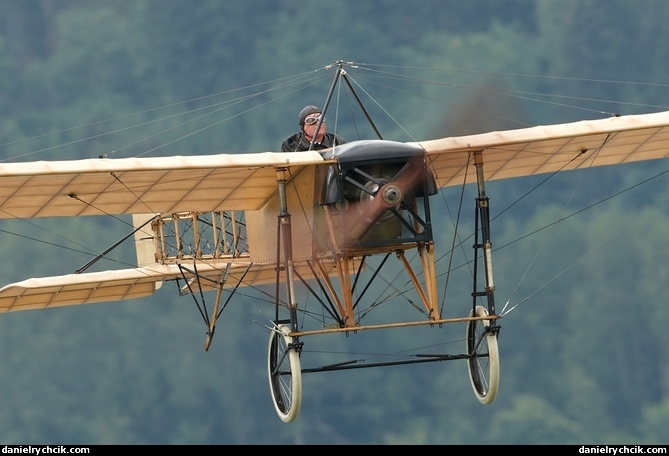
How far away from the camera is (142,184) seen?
1941 centimetres

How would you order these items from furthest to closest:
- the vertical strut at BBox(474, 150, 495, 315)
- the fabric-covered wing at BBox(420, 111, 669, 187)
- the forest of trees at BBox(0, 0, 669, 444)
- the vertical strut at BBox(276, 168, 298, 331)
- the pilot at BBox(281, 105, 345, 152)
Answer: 1. the forest of trees at BBox(0, 0, 669, 444)
2. the pilot at BBox(281, 105, 345, 152)
3. the fabric-covered wing at BBox(420, 111, 669, 187)
4. the vertical strut at BBox(474, 150, 495, 315)
5. the vertical strut at BBox(276, 168, 298, 331)

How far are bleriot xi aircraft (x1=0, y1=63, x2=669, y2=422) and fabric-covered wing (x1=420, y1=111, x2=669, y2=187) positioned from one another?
0.02m

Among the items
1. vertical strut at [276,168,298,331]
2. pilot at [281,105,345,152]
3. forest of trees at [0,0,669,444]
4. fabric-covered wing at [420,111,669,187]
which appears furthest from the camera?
forest of trees at [0,0,669,444]

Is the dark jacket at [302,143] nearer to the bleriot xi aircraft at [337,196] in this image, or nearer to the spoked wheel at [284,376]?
the bleriot xi aircraft at [337,196]

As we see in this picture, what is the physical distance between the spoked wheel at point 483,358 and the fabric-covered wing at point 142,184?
2435 millimetres

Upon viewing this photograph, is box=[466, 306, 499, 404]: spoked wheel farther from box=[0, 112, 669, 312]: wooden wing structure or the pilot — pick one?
the pilot

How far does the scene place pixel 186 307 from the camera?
199 ft

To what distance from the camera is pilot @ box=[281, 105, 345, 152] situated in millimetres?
20047

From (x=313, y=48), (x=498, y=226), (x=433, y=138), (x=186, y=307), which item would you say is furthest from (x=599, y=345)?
(x=433, y=138)

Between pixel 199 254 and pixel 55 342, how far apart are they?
40.0 m

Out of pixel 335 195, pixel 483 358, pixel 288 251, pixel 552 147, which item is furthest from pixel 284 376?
pixel 552 147

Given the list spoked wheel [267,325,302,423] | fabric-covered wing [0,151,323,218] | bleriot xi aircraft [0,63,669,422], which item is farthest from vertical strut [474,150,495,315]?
spoked wheel [267,325,302,423]

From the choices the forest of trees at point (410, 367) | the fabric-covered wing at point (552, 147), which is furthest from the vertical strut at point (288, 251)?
the forest of trees at point (410, 367)

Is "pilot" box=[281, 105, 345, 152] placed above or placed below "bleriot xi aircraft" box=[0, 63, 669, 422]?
above
